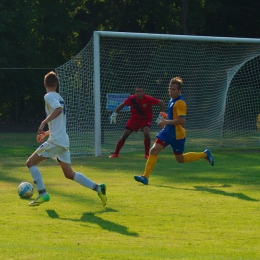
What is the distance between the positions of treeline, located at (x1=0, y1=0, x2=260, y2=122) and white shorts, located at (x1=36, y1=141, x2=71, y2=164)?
19484 millimetres

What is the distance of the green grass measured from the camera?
5.63 metres

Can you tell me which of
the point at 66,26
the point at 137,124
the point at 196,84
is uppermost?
the point at 66,26

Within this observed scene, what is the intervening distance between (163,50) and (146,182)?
39.5ft

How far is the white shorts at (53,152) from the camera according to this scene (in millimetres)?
8000

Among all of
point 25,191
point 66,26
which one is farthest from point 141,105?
point 66,26

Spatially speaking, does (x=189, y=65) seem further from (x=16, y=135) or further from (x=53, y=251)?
(x=53, y=251)

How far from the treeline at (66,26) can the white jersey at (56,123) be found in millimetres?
19457

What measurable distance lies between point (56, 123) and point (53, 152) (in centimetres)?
37

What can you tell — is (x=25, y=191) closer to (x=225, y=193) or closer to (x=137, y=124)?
(x=225, y=193)

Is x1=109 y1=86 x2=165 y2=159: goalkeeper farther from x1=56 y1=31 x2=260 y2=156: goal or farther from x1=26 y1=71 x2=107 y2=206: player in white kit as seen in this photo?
x1=26 y1=71 x2=107 y2=206: player in white kit

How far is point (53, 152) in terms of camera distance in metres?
8.02

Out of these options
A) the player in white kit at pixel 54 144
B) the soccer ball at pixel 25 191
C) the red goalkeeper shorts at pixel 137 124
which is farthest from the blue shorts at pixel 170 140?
the red goalkeeper shorts at pixel 137 124

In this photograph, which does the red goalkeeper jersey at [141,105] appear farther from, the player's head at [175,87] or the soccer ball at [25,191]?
the soccer ball at [25,191]

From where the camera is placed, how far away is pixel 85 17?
120 feet
